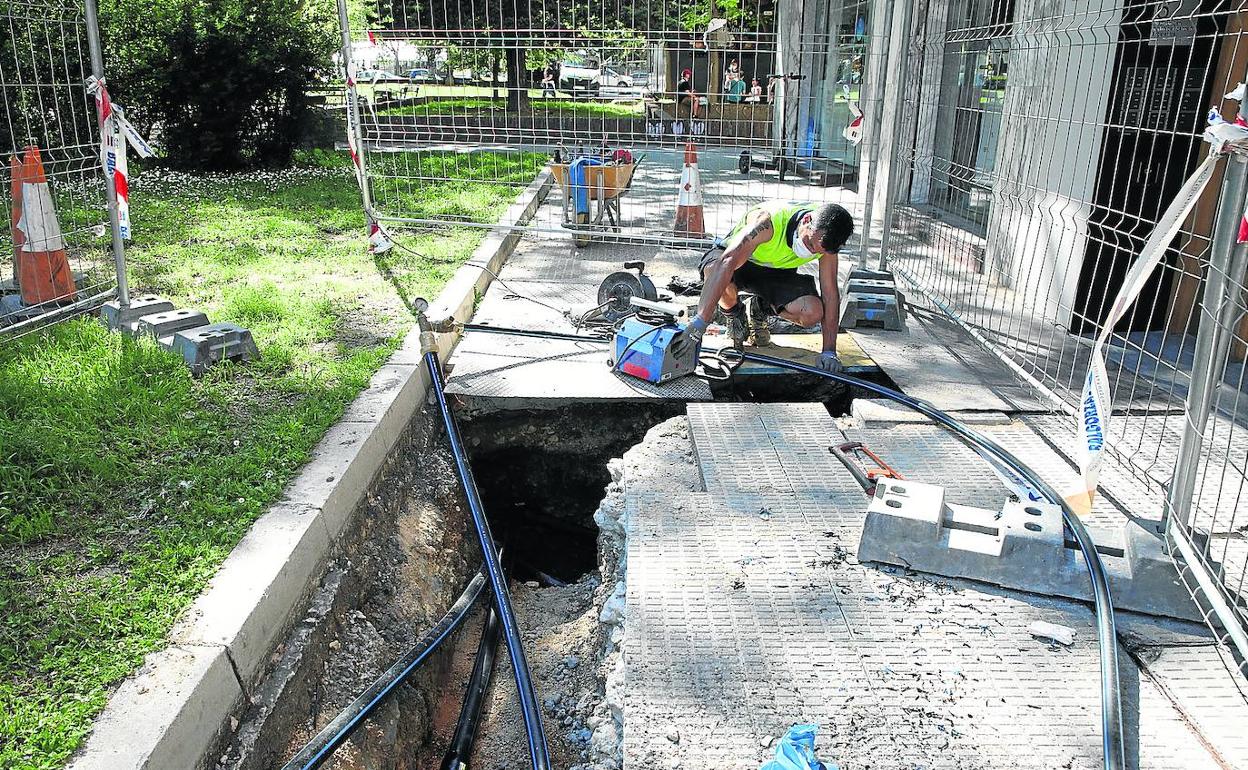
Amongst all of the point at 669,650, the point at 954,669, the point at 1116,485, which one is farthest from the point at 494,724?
the point at 1116,485

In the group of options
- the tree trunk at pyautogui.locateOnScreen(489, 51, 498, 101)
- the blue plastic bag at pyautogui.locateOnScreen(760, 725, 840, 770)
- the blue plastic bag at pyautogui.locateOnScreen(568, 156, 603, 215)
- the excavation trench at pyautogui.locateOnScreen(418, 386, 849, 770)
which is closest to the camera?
the blue plastic bag at pyautogui.locateOnScreen(760, 725, 840, 770)

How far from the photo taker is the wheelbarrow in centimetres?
821

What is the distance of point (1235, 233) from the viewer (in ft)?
8.92

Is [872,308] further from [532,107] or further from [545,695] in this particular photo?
[532,107]

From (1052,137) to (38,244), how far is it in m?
6.93

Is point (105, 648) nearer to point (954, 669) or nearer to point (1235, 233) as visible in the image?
point (954, 669)

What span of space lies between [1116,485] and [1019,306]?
2.85m

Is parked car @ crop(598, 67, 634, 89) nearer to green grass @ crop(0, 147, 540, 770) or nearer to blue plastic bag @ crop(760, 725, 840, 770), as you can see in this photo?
green grass @ crop(0, 147, 540, 770)

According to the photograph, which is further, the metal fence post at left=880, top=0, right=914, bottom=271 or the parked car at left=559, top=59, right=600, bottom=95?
the parked car at left=559, top=59, right=600, bottom=95

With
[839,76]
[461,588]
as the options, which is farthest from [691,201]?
[461,588]

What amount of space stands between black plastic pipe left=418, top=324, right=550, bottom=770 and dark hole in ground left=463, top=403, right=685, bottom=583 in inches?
12.2

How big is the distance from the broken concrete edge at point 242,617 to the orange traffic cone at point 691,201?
14.8ft

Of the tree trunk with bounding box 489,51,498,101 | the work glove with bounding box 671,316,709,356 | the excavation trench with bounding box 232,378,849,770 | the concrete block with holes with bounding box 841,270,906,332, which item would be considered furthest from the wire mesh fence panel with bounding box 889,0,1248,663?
the tree trunk with bounding box 489,51,498,101

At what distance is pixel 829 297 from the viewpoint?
17.4 feet
